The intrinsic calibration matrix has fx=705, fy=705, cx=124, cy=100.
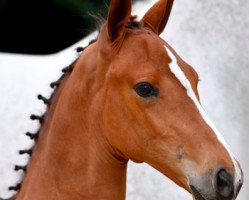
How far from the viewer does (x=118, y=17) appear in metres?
2.00

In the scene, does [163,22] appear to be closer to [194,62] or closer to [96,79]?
[96,79]

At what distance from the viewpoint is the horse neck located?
6.84 feet

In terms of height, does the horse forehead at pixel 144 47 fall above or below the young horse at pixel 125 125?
above

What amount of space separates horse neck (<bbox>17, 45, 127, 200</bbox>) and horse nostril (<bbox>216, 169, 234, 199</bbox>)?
1.30 ft

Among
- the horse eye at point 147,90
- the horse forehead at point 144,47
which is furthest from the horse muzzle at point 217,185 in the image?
the horse forehead at point 144,47

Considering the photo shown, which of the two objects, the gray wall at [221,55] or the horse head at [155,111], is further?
the gray wall at [221,55]

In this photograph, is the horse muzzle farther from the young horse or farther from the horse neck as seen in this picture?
the horse neck

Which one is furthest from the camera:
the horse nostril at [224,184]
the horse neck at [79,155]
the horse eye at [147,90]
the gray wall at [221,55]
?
the gray wall at [221,55]

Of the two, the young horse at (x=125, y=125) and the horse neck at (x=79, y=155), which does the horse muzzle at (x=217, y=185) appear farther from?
the horse neck at (x=79, y=155)

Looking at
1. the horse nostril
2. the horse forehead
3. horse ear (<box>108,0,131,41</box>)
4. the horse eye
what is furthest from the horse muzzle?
horse ear (<box>108,0,131,41</box>)

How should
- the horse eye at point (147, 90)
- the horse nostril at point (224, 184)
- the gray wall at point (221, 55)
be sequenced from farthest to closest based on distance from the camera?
1. the gray wall at point (221, 55)
2. the horse eye at point (147, 90)
3. the horse nostril at point (224, 184)

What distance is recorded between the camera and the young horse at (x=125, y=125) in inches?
73.0

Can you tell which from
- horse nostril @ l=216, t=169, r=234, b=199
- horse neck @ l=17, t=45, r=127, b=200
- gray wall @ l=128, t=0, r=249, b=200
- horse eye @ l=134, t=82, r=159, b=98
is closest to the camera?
horse nostril @ l=216, t=169, r=234, b=199

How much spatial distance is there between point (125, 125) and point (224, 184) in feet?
1.13
